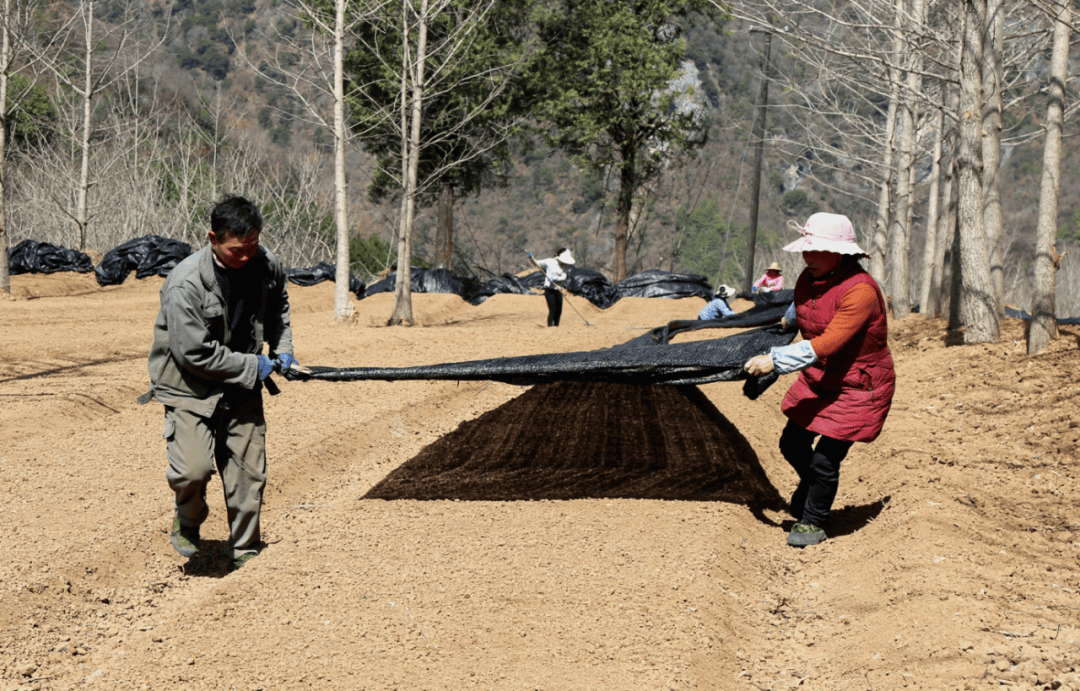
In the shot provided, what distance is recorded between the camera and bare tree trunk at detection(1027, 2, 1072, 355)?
27.4 feet

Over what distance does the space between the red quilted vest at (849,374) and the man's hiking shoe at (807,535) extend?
66 centimetres

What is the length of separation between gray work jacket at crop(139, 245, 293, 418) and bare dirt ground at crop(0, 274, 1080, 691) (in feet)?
3.00

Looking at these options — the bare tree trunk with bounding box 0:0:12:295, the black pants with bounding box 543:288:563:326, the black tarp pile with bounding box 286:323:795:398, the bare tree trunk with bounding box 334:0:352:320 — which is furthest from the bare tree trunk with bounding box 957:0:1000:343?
the bare tree trunk with bounding box 0:0:12:295

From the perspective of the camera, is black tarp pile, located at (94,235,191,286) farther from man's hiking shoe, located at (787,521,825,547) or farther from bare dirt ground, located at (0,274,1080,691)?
man's hiking shoe, located at (787,521,825,547)

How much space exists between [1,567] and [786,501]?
4.39m

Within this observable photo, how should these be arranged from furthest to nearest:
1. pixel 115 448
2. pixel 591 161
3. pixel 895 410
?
pixel 591 161, pixel 895 410, pixel 115 448

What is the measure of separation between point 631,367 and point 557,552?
54.1 inches

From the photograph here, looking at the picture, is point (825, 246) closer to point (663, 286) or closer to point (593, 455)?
point (593, 455)

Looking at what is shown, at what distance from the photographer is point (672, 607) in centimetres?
388

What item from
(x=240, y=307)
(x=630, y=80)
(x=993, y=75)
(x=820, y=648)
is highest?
(x=630, y=80)

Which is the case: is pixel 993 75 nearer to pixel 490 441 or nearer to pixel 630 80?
pixel 490 441

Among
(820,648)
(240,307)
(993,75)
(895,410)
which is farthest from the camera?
(993,75)

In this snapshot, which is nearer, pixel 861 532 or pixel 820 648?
pixel 820 648

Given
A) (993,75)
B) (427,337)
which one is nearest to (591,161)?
(427,337)
